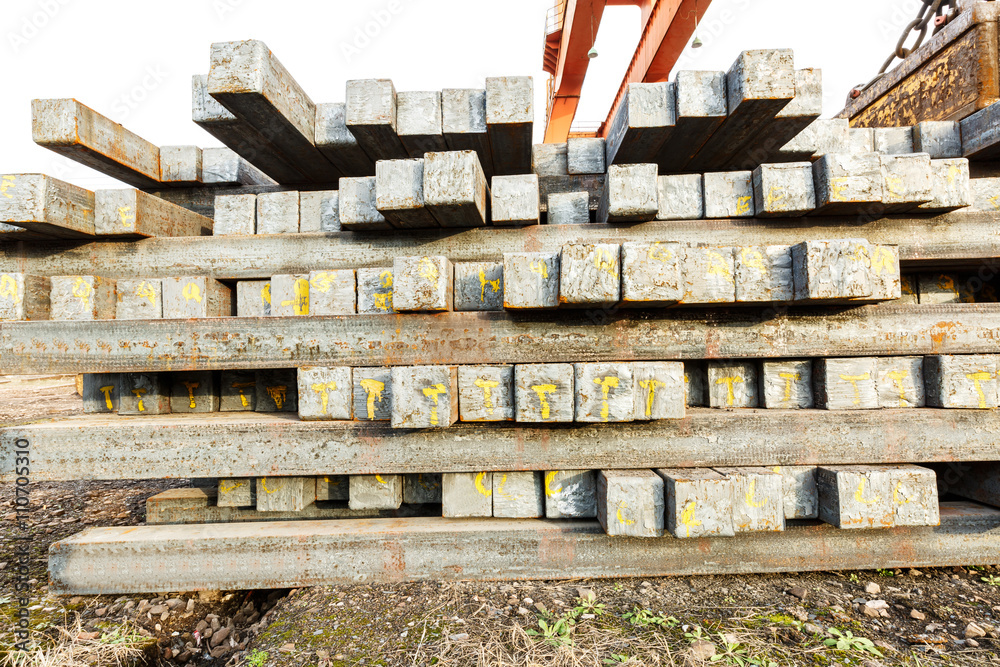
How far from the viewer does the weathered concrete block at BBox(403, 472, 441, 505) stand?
2668mm

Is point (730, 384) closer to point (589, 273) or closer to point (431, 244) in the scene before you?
point (589, 273)

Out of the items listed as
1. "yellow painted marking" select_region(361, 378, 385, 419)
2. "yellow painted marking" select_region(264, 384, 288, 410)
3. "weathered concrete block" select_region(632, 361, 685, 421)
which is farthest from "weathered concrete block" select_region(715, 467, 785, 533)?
"yellow painted marking" select_region(264, 384, 288, 410)

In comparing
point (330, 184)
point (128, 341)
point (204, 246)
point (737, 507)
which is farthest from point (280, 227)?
point (737, 507)

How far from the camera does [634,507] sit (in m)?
2.28

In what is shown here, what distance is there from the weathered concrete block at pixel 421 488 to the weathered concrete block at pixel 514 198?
Answer: 1845mm

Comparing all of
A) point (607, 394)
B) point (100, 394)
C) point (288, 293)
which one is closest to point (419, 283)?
point (288, 293)

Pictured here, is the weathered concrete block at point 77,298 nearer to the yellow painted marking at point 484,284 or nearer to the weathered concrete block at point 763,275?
the yellow painted marking at point 484,284

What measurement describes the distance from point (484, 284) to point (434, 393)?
0.77 meters

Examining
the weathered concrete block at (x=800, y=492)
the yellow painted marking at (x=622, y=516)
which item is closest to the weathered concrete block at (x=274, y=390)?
the yellow painted marking at (x=622, y=516)

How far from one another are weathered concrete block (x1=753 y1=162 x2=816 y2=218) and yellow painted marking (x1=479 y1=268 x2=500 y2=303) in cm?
179

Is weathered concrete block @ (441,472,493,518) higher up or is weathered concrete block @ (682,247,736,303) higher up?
weathered concrete block @ (682,247,736,303)

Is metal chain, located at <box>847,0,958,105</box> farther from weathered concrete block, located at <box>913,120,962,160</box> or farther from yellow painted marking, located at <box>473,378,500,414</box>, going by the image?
yellow painted marking, located at <box>473,378,500,414</box>

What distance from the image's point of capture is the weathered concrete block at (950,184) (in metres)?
2.42

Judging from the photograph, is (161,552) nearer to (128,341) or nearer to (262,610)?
(262,610)
